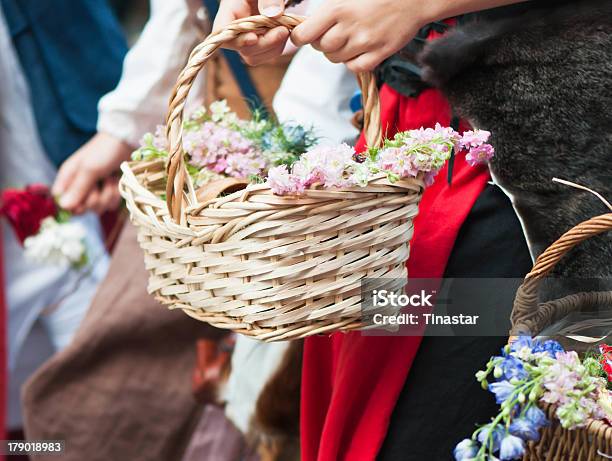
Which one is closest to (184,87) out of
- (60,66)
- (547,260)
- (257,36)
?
(257,36)

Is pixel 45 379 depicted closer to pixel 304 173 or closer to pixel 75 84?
pixel 75 84

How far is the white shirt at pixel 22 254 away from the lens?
241cm

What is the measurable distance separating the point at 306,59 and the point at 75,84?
3.38 ft

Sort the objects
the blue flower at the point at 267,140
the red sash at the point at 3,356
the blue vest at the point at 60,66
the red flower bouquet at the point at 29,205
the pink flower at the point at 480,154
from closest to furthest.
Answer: the pink flower at the point at 480,154
the blue flower at the point at 267,140
the red flower bouquet at the point at 29,205
the red sash at the point at 3,356
the blue vest at the point at 60,66

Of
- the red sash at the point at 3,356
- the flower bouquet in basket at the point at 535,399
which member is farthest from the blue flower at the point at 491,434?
the red sash at the point at 3,356

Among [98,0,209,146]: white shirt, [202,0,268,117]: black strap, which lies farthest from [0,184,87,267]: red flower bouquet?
[202,0,268,117]: black strap

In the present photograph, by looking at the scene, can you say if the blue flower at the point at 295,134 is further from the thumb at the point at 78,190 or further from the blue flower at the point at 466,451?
the thumb at the point at 78,190

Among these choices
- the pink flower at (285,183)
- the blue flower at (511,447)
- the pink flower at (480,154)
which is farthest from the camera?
the pink flower at (480,154)

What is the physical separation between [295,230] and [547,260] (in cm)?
28

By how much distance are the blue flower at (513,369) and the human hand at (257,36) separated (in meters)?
0.52

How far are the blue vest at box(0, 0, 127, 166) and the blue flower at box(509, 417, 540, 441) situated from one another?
177cm

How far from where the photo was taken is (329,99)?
1562 mm

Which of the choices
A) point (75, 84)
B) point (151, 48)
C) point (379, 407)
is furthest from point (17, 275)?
point (379, 407)

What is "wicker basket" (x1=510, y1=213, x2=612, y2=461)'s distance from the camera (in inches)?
34.0
